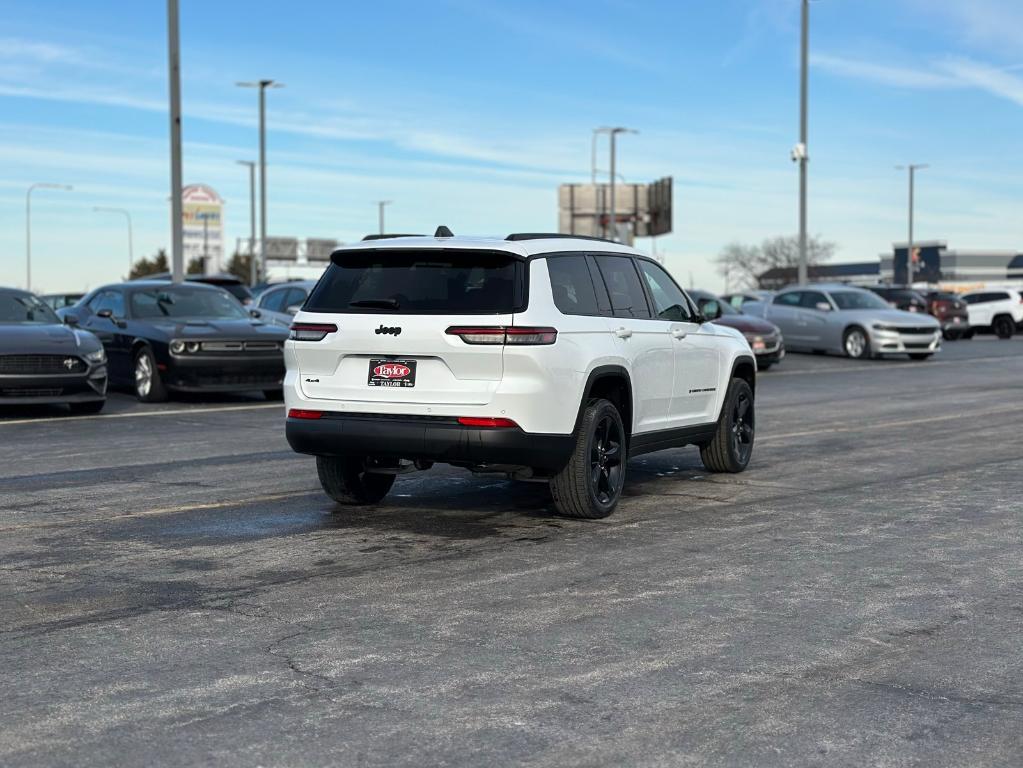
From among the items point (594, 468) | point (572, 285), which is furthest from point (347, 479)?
point (572, 285)

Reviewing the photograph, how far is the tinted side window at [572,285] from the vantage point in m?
8.17

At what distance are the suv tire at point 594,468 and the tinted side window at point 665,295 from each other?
119 cm

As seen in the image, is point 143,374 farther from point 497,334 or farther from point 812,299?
point 812,299

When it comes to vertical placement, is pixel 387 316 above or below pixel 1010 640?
above

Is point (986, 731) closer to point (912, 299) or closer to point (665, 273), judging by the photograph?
point (665, 273)

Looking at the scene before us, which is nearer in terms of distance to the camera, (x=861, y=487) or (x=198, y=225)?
(x=861, y=487)

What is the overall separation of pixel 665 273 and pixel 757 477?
1805mm

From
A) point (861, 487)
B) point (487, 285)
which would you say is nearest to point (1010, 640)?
point (487, 285)

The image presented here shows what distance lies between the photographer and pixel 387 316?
796cm

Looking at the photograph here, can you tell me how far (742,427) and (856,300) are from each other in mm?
21825

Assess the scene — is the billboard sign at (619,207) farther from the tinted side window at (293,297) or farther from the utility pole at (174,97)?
the tinted side window at (293,297)

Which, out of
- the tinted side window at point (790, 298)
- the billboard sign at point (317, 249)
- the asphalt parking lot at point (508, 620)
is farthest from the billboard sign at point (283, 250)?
the asphalt parking lot at point (508, 620)

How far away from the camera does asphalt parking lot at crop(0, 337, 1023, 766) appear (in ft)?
14.0

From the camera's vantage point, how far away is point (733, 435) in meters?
10.5
